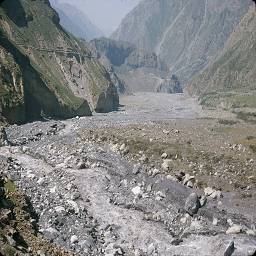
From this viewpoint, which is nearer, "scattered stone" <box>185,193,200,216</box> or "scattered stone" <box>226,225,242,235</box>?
"scattered stone" <box>226,225,242,235</box>

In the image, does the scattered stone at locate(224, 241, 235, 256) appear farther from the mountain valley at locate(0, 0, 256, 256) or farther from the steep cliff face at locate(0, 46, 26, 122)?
the steep cliff face at locate(0, 46, 26, 122)

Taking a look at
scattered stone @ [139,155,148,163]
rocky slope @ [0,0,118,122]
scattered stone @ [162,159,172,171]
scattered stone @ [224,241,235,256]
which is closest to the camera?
scattered stone @ [224,241,235,256]

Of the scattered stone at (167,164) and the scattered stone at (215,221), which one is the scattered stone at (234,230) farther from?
the scattered stone at (167,164)

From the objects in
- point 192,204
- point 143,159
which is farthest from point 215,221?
point 143,159

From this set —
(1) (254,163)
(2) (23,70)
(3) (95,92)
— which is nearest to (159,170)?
(1) (254,163)

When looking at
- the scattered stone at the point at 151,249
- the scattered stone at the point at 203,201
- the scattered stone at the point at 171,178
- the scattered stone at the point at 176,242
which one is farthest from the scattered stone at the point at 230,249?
the scattered stone at the point at 171,178

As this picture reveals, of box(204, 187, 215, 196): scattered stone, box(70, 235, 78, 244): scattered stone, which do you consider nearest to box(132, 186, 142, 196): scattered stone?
box(204, 187, 215, 196): scattered stone

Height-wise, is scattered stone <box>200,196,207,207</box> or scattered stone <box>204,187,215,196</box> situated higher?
scattered stone <box>200,196,207,207</box>
